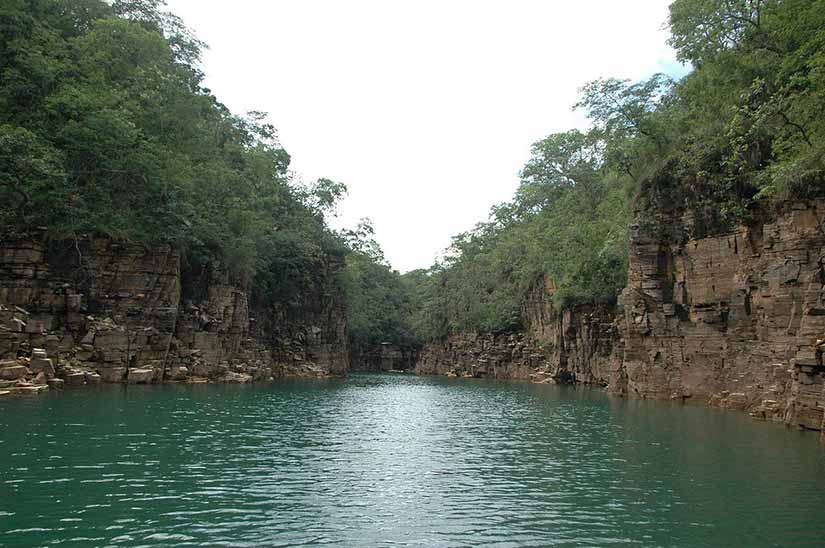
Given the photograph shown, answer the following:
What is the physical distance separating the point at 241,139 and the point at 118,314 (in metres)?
30.8

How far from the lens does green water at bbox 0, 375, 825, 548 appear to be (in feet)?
32.7

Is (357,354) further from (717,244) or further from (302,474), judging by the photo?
(302,474)

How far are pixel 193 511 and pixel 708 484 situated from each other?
395 inches

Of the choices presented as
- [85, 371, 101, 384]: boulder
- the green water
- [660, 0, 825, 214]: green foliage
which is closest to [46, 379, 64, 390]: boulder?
[85, 371, 101, 384]: boulder

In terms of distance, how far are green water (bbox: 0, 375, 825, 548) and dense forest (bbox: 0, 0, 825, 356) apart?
12.1m

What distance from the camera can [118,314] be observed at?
3719cm

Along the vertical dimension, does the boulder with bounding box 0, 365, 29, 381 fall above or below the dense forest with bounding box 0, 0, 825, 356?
below

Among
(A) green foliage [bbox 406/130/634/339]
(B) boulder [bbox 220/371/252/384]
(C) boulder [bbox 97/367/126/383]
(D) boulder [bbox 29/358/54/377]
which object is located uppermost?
(A) green foliage [bbox 406/130/634/339]

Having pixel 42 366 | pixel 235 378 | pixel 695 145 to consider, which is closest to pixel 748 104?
pixel 695 145

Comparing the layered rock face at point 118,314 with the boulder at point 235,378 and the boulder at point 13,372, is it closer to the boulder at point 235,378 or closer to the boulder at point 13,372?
the boulder at point 235,378

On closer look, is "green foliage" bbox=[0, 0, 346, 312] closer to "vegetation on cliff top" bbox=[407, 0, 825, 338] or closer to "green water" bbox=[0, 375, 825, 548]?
"green water" bbox=[0, 375, 825, 548]

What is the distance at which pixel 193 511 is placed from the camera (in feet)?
35.8

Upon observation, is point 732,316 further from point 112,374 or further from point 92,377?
point 112,374

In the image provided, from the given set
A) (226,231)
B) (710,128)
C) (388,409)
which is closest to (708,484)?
(388,409)
